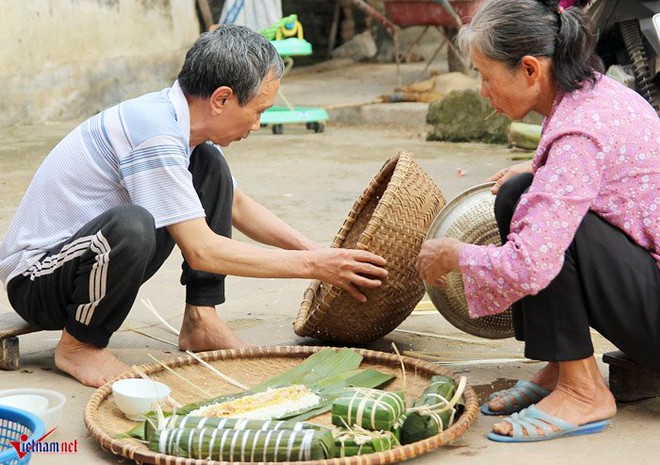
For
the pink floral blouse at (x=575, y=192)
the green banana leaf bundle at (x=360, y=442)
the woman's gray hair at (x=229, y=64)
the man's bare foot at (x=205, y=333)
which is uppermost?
the woman's gray hair at (x=229, y=64)

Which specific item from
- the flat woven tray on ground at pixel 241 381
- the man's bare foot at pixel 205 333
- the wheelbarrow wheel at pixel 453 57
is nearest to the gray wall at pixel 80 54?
the wheelbarrow wheel at pixel 453 57

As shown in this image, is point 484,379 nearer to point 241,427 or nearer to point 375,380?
point 375,380

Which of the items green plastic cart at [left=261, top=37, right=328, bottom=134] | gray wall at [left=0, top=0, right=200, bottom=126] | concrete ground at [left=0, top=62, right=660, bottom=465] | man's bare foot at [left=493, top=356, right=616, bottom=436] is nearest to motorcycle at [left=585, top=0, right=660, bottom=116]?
concrete ground at [left=0, top=62, right=660, bottom=465]

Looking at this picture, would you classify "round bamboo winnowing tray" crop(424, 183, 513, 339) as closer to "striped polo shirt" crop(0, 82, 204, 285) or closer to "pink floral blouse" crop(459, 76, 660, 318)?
"pink floral blouse" crop(459, 76, 660, 318)

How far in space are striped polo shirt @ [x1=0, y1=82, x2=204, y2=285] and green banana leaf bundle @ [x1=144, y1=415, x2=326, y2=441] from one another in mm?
645

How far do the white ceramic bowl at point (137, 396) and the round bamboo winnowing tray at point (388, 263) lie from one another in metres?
0.64

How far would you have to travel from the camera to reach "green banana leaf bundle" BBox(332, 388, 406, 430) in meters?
2.55

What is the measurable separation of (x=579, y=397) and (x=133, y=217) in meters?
1.32

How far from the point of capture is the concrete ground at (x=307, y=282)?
268 centimetres

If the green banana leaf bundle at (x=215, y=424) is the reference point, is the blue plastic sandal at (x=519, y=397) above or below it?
below

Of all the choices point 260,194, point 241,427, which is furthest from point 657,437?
point 260,194

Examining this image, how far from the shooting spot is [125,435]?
2639mm

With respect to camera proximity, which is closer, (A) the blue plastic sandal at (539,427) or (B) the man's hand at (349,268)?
(A) the blue plastic sandal at (539,427)

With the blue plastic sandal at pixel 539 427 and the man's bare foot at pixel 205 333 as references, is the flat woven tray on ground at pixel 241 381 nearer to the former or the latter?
the blue plastic sandal at pixel 539 427
